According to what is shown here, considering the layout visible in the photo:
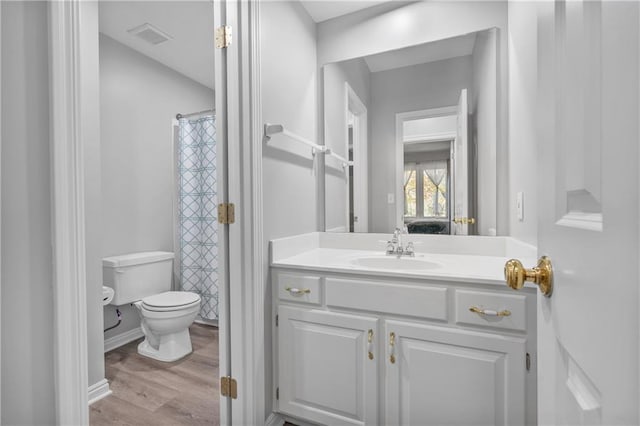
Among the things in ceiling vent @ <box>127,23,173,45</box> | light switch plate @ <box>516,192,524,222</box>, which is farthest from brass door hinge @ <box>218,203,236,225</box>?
ceiling vent @ <box>127,23,173,45</box>

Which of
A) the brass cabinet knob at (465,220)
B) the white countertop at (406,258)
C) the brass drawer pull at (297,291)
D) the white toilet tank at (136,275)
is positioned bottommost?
the white toilet tank at (136,275)

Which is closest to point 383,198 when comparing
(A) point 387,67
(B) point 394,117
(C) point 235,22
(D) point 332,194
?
(D) point 332,194

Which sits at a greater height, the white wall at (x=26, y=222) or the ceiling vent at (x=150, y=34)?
the ceiling vent at (x=150, y=34)

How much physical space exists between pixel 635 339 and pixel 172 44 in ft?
10.3

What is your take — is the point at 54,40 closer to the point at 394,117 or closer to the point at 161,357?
the point at 394,117

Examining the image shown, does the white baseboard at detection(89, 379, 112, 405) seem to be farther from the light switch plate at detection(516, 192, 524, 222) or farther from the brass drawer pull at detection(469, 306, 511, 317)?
the light switch plate at detection(516, 192, 524, 222)

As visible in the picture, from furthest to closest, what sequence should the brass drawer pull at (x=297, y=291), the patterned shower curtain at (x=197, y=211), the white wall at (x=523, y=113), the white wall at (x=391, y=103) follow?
the patterned shower curtain at (x=197, y=211) → the white wall at (x=391, y=103) → the brass drawer pull at (x=297, y=291) → the white wall at (x=523, y=113)

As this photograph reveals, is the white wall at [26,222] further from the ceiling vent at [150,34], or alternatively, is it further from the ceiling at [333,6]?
the ceiling vent at [150,34]

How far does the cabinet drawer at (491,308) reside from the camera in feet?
3.70

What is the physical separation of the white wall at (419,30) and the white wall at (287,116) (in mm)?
161

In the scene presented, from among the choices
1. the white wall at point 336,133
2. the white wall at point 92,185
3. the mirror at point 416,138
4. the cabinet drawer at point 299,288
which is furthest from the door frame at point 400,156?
the white wall at point 92,185

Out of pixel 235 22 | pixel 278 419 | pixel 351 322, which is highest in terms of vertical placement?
pixel 235 22

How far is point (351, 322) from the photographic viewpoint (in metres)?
1.41

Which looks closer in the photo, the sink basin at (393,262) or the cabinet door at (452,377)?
the cabinet door at (452,377)
